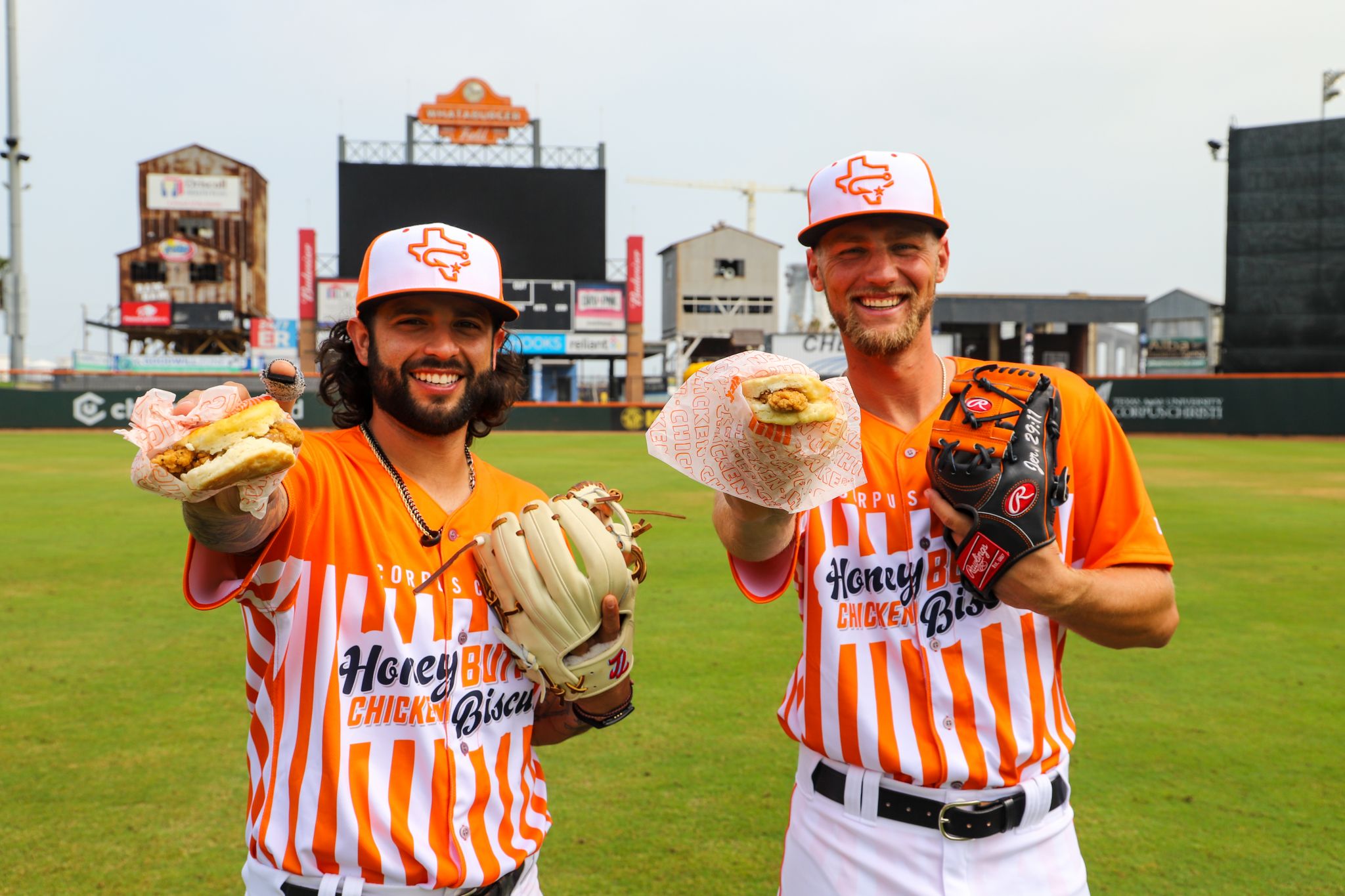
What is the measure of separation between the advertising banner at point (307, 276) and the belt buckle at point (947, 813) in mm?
44176

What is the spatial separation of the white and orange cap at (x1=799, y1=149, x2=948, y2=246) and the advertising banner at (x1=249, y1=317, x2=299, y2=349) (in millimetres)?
52810

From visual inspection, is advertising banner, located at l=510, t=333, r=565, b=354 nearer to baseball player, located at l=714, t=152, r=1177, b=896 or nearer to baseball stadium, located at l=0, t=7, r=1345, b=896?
baseball stadium, located at l=0, t=7, r=1345, b=896

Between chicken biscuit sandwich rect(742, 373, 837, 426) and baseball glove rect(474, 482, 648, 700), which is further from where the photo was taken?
baseball glove rect(474, 482, 648, 700)

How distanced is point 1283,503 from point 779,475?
13.7 metres

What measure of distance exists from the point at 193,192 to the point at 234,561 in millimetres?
61360

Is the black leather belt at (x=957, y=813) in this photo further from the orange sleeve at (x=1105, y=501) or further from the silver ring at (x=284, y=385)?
the silver ring at (x=284, y=385)

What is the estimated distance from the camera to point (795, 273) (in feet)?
242

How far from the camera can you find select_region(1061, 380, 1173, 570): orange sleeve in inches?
86.0

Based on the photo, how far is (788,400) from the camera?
1857 mm

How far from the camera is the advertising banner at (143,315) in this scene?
174 feet

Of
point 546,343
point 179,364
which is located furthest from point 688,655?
point 179,364

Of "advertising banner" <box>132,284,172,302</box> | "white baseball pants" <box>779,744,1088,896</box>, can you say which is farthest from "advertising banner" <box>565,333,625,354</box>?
"white baseball pants" <box>779,744,1088,896</box>

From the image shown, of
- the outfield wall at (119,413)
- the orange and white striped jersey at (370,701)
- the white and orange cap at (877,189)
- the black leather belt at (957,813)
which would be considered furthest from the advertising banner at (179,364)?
the black leather belt at (957,813)

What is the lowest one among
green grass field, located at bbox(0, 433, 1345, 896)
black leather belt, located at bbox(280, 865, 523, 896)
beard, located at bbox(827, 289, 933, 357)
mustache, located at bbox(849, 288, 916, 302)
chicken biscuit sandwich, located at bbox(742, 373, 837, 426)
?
green grass field, located at bbox(0, 433, 1345, 896)
